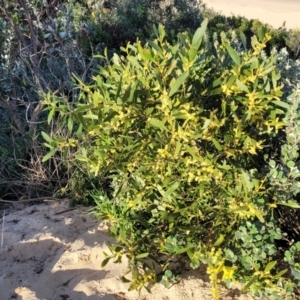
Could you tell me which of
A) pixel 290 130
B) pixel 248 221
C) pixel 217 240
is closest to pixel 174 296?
pixel 217 240

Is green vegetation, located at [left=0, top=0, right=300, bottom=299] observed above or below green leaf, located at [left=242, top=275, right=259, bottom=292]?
above

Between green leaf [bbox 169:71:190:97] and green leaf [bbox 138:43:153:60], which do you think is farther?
green leaf [bbox 138:43:153:60]

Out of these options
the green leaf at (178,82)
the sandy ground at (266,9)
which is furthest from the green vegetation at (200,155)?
the sandy ground at (266,9)

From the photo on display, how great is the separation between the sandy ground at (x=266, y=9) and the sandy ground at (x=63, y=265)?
31.7 feet

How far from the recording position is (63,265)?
9.43 ft

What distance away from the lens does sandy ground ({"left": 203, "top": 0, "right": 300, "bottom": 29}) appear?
40.6 feet

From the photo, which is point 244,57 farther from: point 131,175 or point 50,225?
point 50,225

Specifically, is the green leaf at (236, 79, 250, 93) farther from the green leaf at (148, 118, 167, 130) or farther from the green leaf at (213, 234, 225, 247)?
the green leaf at (213, 234, 225, 247)

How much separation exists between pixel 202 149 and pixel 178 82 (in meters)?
0.46

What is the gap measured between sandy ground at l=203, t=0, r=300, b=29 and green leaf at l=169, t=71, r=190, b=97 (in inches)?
402

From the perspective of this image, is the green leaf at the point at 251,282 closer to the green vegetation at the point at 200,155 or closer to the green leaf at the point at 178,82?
the green vegetation at the point at 200,155

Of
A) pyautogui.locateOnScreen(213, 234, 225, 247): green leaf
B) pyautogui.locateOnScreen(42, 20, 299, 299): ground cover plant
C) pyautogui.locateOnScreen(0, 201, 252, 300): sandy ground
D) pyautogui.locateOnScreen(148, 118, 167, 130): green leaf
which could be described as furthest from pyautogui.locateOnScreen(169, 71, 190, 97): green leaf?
pyautogui.locateOnScreen(0, 201, 252, 300): sandy ground

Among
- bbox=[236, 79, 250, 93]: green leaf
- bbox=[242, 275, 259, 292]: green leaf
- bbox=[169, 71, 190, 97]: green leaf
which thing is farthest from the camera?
bbox=[242, 275, 259, 292]: green leaf

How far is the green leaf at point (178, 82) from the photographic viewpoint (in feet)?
6.97
